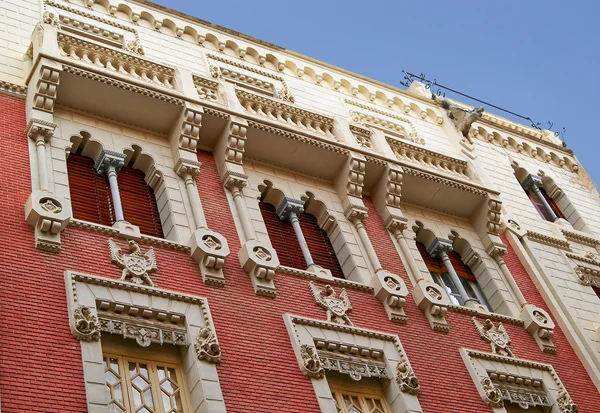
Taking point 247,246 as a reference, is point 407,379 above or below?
below

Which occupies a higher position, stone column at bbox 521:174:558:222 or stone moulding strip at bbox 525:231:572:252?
stone column at bbox 521:174:558:222

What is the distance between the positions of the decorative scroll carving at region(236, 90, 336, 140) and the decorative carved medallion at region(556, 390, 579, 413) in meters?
6.89

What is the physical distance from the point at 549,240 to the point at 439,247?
3.97m

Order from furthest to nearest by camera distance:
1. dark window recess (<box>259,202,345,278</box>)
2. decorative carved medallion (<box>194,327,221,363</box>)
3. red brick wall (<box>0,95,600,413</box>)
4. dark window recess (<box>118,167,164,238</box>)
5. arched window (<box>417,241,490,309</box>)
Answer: arched window (<box>417,241,490,309</box>) → dark window recess (<box>259,202,345,278</box>) → dark window recess (<box>118,167,164,238</box>) → decorative carved medallion (<box>194,327,221,363</box>) → red brick wall (<box>0,95,600,413</box>)

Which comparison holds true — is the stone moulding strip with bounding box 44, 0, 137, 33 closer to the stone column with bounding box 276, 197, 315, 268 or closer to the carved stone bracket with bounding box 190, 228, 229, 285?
the stone column with bounding box 276, 197, 315, 268

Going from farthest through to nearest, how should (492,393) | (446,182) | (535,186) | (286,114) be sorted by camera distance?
(535,186) < (446,182) < (286,114) < (492,393)

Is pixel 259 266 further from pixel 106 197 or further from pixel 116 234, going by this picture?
pixel 106 197

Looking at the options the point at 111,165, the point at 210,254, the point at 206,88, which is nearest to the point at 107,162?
the point at 111,165

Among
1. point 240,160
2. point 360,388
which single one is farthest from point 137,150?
point 360,388

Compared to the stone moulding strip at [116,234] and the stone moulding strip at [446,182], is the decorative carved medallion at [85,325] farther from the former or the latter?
the stone moulding strip at [446,182]

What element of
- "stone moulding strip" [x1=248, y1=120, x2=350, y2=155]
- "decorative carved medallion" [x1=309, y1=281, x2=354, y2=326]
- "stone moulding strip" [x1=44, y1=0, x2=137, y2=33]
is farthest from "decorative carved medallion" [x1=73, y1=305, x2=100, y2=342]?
"stone moulding strip" [x1=44, y1=0, x2=137, y2=33]

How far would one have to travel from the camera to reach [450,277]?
19062 millimetres

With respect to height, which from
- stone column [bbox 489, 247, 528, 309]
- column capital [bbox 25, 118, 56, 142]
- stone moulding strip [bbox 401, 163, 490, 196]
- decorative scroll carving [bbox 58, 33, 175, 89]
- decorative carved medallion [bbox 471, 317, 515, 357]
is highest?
decorative scroll carving [bbox 58, 33, 175, 89]

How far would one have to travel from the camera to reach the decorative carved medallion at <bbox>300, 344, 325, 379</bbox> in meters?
13.6
